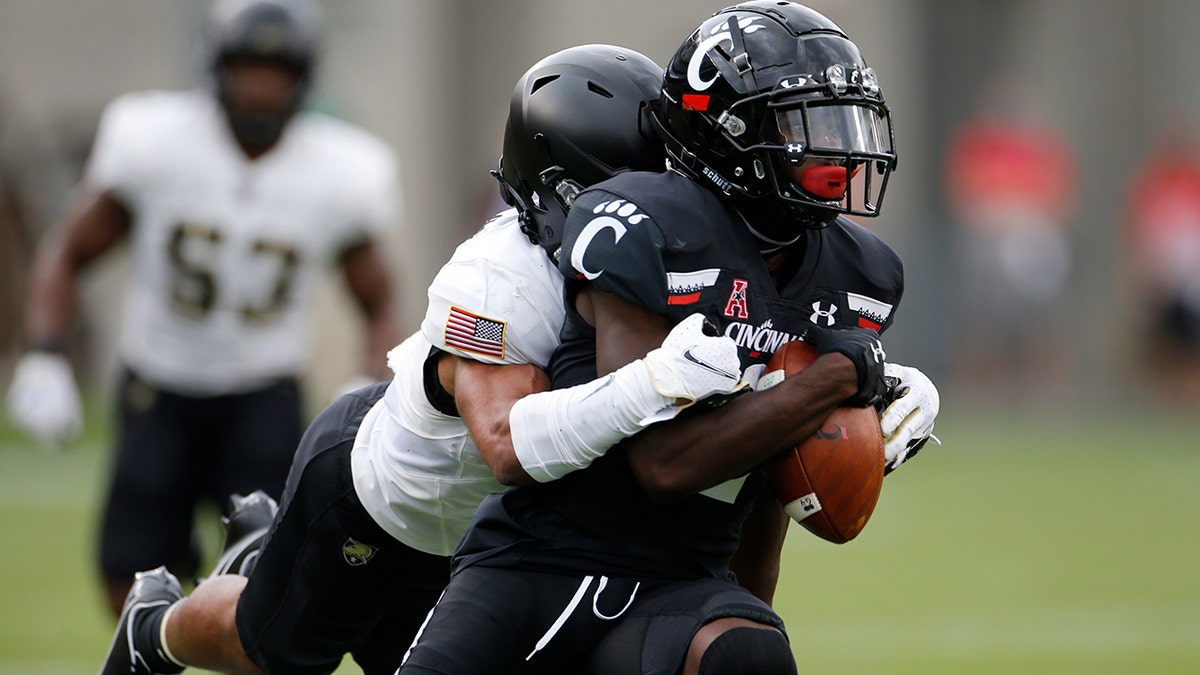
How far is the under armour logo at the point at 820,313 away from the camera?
3.32 metres

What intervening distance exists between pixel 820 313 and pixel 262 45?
2.61 metres

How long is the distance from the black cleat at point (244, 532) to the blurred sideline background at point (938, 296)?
1319mm

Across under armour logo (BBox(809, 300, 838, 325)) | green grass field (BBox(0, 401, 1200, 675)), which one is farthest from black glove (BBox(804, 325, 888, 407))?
green grass field (BBox(0, 401, 1200, 675))

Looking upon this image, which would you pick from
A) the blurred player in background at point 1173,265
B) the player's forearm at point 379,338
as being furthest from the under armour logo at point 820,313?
the blurred player in background at point 1173,265

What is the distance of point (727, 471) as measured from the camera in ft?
10.0

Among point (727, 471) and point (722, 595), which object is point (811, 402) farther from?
point (722, 595)

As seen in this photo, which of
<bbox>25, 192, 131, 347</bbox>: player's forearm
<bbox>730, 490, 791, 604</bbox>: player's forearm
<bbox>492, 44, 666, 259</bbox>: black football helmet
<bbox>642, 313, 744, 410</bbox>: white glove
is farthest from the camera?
<bbox>25, 192, 131, 347</bbox>: player's forearm

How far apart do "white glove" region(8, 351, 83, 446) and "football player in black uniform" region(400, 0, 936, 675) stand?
2349 mm

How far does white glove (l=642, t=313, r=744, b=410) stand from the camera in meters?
Result: 2.97

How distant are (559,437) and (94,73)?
11424 mm

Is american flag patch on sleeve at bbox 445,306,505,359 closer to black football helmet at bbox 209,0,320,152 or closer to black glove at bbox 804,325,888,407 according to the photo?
black glove at bbox 804,325,888,407

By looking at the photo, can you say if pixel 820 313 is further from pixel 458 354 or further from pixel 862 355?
pixel 458 354

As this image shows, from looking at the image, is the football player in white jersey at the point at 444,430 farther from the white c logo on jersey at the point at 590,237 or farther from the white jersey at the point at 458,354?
the white c logo on jersey at the point at 590,237

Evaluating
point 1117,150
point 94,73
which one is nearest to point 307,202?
point 94,73
